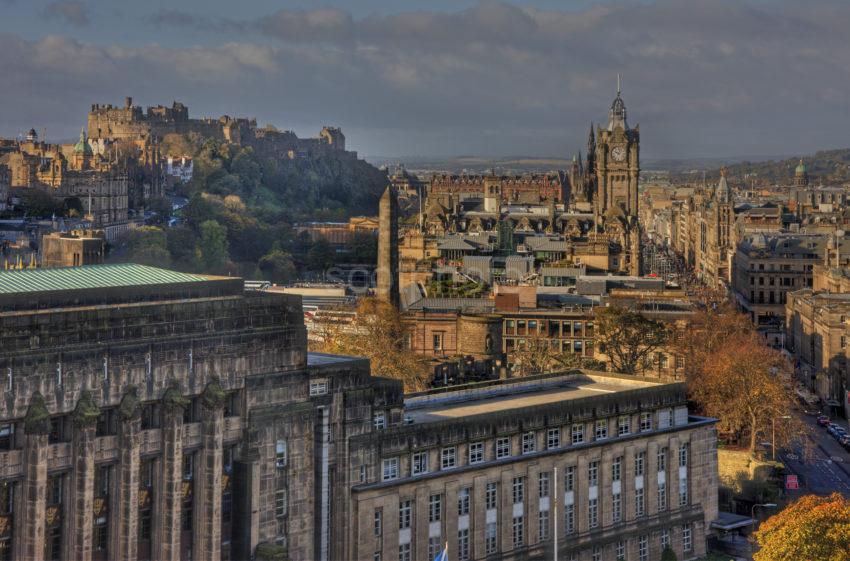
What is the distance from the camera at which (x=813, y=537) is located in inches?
2181

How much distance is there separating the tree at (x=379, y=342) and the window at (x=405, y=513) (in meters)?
30.5

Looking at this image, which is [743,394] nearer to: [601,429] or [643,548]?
[643,548]

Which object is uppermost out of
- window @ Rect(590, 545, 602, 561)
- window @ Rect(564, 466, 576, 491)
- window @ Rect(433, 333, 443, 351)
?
window @ Rect(433, 333, 443, 351)

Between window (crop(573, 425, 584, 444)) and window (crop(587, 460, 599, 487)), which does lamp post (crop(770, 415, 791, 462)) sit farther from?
window (crop(573, 425, 584, 444))

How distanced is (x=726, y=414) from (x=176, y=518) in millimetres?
46723

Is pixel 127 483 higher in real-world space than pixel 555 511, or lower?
higher

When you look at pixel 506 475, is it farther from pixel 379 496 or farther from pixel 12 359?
pixel 12 359

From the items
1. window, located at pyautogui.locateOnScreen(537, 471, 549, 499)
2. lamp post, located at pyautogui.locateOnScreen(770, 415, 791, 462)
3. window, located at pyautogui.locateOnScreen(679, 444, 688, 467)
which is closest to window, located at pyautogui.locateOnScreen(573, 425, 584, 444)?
window, located at pyautogui.locateOnScreen(537, 471, 549, 499)

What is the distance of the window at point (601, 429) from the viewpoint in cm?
6462

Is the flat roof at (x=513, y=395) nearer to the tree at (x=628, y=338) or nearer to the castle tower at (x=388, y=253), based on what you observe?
the tree at (x=628, y=338)

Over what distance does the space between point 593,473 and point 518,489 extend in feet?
14.7

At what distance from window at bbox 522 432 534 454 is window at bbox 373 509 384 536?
25.3 feet

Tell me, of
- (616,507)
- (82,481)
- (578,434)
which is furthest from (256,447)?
(616,507)

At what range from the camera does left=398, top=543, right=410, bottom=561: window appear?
5709 centimetres
